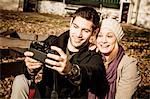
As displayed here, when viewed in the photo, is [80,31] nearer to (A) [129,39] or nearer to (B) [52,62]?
(B) [52,62]

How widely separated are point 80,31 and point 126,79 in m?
0.73

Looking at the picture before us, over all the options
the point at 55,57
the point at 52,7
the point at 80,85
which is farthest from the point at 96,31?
the point at 52,7

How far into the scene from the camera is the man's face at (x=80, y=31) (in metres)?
3.15

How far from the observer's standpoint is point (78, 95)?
311 centimetres

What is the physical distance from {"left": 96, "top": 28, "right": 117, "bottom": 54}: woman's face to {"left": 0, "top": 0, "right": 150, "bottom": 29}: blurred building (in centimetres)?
1335

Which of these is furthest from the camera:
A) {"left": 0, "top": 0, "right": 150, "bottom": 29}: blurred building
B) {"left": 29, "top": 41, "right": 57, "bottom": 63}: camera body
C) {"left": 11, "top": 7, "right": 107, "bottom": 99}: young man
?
{"left": 0, "top": 0, "right": 150, "bottom": 29}: blurred building

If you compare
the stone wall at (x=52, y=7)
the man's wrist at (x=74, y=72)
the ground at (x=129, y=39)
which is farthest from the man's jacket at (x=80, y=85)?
the stone wall at (x=52, y=7)

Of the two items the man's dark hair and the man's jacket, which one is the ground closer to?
the man's jacket

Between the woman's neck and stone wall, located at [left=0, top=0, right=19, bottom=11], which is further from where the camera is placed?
stone wall, located at [left=0, top=0, right=19, bottom=11]

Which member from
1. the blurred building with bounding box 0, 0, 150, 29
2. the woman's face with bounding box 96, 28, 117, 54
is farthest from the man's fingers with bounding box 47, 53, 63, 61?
the blurred building with bounding box 0, 0, 150, 29

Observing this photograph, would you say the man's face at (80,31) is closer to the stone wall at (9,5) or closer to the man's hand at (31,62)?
the man's hand at (31,62)

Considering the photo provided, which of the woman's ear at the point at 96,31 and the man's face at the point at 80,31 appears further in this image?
the woman's ear at the point at 96,31

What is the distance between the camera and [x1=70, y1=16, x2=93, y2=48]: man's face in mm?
3150

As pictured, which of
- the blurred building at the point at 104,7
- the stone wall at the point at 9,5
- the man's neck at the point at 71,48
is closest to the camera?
the man's neck at the point at 71,48
